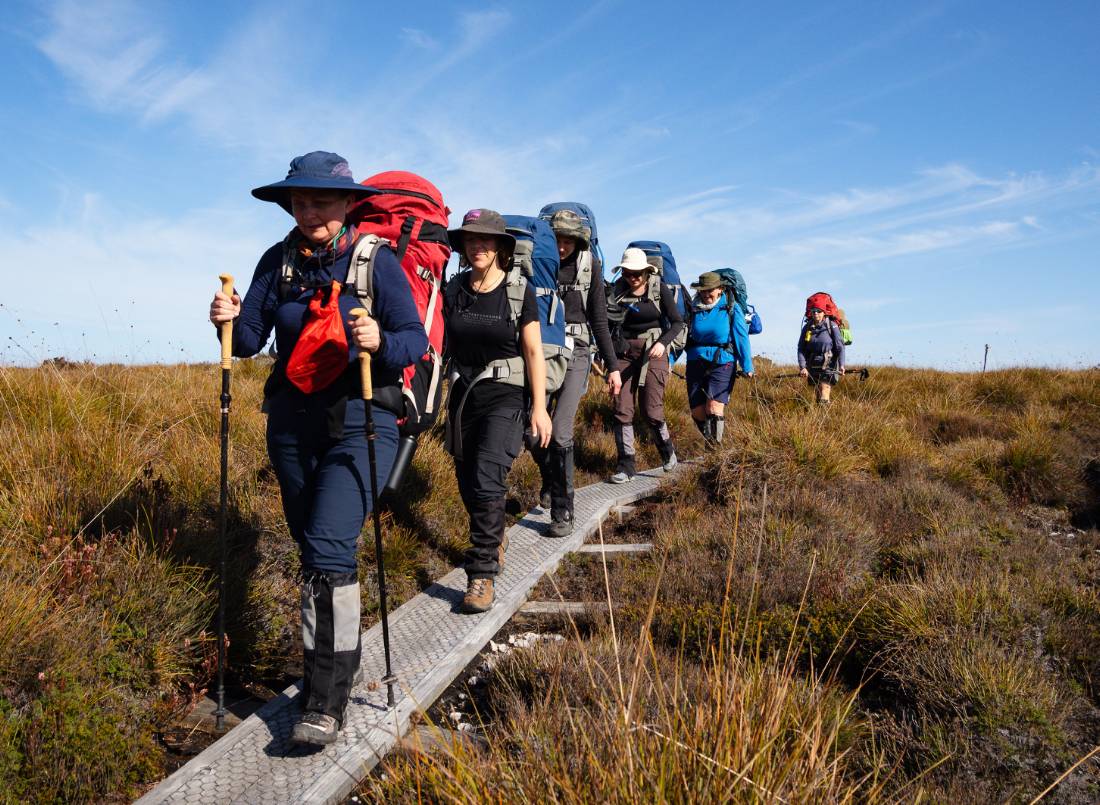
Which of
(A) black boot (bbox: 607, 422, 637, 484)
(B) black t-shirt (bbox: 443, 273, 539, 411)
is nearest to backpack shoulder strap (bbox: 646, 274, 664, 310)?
(A) black boot (bbox: 607, 422, 637, 484)

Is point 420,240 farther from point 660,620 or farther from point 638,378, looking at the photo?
point 638,378

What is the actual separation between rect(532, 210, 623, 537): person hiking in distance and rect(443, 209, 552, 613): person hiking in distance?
1314mm

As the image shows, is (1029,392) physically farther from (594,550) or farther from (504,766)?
(504,766)

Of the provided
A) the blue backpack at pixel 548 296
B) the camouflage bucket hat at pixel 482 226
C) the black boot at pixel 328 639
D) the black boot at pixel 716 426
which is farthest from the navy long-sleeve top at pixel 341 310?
the black boot at pixel 716 426

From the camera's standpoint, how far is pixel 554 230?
667 cm

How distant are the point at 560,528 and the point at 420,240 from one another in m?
3.04

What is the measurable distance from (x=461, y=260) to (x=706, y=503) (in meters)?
3.36

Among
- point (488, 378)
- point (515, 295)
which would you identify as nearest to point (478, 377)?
point (488, 378)

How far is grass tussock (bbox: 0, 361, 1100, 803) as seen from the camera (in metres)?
2.55

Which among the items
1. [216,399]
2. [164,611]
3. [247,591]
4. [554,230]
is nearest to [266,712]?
[164,611]

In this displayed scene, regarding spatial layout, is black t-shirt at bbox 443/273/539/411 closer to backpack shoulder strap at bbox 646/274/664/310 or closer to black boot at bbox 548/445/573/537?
black boot at bbox 548/445/573/537

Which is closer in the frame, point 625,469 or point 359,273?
point 359,273

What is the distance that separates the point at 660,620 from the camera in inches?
174

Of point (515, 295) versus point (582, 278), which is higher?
point (582, 278)
